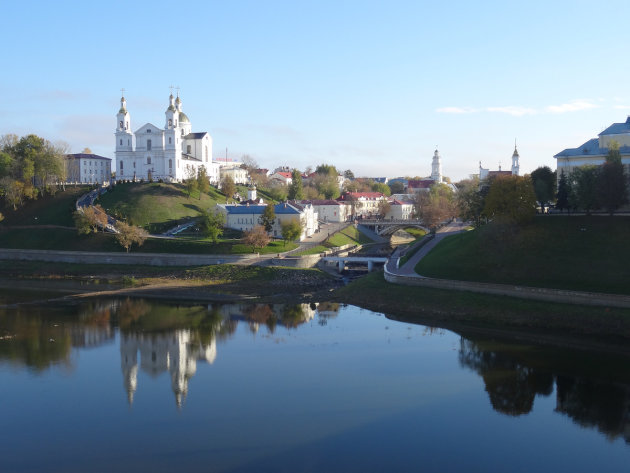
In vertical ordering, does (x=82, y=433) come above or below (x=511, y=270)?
below

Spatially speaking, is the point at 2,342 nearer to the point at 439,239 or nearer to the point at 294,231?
the point at 294,231

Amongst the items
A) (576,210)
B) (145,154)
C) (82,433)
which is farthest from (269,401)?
(145,154)

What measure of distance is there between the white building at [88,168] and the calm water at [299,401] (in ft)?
182

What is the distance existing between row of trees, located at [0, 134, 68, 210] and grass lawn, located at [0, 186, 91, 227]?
2.83ft

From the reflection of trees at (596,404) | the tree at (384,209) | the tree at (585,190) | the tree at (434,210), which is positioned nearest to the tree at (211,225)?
the tree at (434,210)

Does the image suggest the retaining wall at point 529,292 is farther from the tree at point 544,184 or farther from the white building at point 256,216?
the white building at point 256,216

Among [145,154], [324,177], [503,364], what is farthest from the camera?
[324,177]

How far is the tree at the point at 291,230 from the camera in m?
55.4

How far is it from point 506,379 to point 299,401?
27.4 ft

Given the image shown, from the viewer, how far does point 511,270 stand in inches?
1480

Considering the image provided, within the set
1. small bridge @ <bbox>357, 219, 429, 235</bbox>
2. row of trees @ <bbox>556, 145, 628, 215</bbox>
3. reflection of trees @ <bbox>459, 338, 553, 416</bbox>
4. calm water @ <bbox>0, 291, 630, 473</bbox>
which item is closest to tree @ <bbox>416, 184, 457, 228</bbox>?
small bridge @ <bbox>357, 219, 429, 235</bbox>

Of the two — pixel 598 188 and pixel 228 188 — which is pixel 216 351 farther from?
pixel 228 188

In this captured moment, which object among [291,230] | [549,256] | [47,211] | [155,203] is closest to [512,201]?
[549,256]

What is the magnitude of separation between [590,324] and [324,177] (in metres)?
79.9
